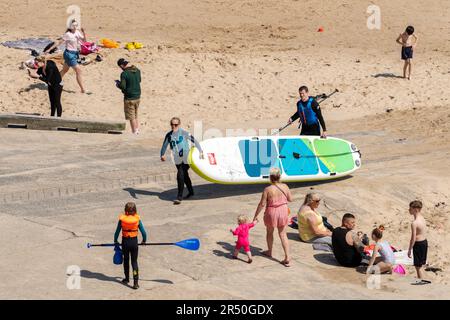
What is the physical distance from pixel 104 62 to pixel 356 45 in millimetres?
8584

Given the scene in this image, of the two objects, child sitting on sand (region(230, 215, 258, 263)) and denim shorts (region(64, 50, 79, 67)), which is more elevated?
denim shorts (region(64, 50, 79, 67))

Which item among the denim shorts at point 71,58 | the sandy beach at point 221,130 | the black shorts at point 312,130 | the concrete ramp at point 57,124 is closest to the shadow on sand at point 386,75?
the sandy beach at point 221,130

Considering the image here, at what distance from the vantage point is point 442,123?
25.8 m

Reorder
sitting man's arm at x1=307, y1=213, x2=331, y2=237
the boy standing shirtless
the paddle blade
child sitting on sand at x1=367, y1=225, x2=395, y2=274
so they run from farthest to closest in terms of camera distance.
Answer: sitting man's arm at x1=307, y1=213, x2=331, y2=237, the boy standing shirtless, child sitting on sand at x1=367, y1=225, x2=395, y2=274, the paddle blade

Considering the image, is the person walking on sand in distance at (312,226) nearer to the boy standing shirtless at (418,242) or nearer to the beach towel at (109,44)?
the boy standing shirtless at (418,242)

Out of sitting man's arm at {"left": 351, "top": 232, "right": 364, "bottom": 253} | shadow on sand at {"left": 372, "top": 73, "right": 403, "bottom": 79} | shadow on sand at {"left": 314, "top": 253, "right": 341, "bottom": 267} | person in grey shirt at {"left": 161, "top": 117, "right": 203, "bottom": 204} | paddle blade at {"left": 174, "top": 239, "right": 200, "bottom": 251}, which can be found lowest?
shadow on sand at {"left": 314, "top": 253, "right": 341, "bottom": 267}

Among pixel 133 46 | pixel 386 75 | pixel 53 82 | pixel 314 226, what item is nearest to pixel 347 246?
pixel 314 226

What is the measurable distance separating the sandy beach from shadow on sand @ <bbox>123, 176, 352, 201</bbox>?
5 cm

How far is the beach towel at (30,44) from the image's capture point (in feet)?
96.8

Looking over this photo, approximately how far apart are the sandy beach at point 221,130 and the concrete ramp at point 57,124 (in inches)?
13.2

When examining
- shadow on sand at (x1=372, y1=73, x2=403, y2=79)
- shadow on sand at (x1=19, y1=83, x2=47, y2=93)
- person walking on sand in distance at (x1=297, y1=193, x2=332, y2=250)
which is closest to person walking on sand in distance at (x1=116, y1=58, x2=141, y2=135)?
shadow on sand at (x1=19, y1=83, x2=47, y2=93)

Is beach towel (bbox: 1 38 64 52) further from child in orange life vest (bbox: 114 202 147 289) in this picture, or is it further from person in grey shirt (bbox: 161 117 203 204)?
child in orange life vest (bbox: 114 202 147 289)

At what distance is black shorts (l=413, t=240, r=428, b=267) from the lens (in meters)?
16.5
